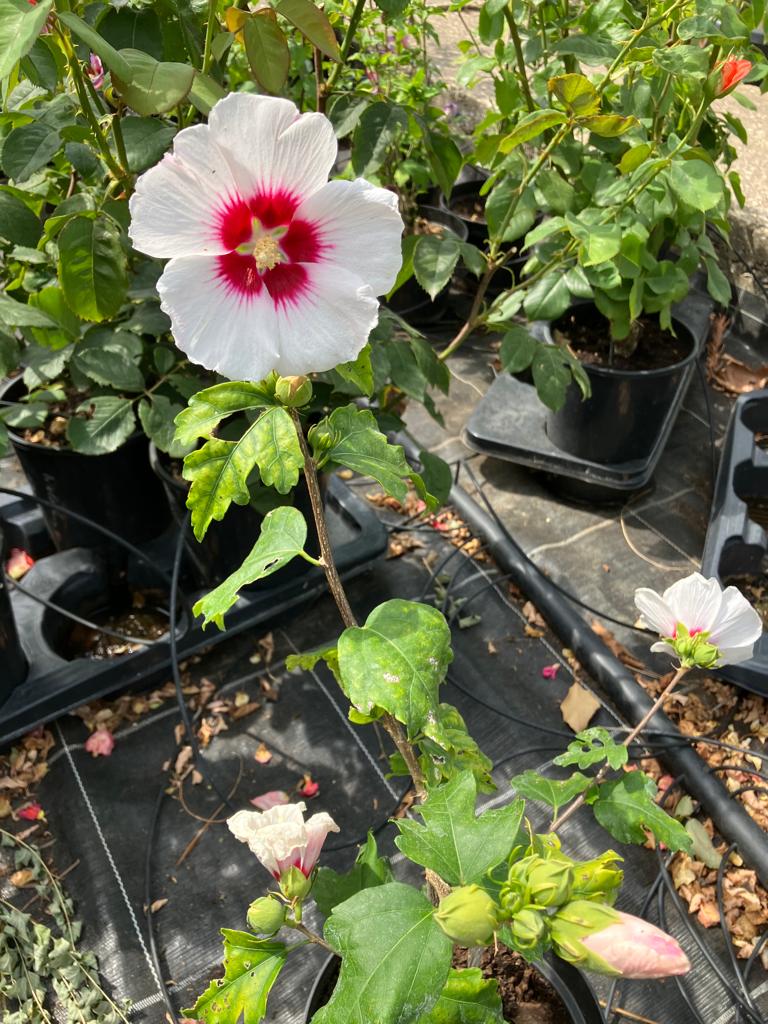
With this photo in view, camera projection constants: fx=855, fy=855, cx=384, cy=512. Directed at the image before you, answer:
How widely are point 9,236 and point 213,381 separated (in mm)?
514

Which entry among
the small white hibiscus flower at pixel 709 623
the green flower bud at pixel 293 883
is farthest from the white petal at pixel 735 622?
the green flower bud at pixel 293 883

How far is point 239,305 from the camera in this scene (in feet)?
2.33

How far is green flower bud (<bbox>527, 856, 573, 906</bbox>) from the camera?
646 mm

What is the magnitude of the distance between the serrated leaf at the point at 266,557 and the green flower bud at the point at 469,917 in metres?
0.30

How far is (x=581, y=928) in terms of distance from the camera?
0.64 metres

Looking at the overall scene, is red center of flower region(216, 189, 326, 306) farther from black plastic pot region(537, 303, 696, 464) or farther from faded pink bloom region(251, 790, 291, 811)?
black plastic pot region(537, 303, 696, 464)

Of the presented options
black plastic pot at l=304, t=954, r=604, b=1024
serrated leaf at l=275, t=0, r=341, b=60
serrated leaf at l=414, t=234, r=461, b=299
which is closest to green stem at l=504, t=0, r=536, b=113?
serrated leaf at l=414, t=234, r=461, b=299

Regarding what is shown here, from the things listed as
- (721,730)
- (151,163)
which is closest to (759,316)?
(721,730)

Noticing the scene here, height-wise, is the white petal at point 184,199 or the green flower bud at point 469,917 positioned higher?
the white petal at point 184,199

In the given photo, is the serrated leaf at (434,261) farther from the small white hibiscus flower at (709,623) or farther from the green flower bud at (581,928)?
the green flower bud at (581,928)

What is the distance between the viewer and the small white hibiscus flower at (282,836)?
84 centimetres

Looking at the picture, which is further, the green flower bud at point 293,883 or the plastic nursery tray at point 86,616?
the plastic nursery tray at point 86,616

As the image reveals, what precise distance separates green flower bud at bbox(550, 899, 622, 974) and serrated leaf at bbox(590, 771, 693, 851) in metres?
0.31

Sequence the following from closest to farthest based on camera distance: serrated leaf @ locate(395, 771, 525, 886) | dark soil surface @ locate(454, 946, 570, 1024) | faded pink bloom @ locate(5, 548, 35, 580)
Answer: serrated leaf @ locate(395, 771, 525, 886) < dark soil surface @ locate(454, 946, 570, 1024) < faded pink bloom @ locate(5, 548, 35, 580)
